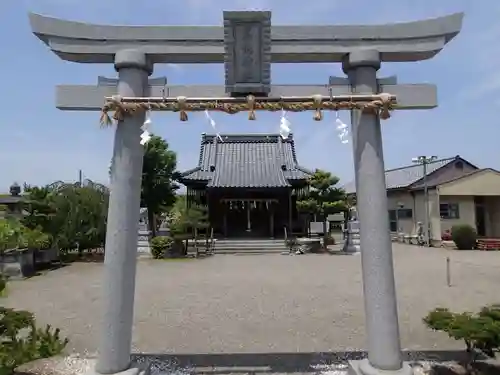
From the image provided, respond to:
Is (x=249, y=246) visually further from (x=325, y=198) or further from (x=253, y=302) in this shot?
(x=253, y=302)

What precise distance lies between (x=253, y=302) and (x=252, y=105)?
7.10 metres

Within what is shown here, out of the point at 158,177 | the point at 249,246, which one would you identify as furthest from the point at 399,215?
the point at 158,177

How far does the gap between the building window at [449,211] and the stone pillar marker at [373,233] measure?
27.2 m

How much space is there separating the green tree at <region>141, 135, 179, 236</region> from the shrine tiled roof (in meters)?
1.50

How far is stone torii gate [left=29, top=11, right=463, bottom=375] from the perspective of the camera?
4441 mm

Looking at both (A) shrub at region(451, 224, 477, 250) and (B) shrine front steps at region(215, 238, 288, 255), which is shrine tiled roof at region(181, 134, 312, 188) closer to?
(B) shrine front steps at region(215, 238, 288, 255)

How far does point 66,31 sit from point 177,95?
4.87 ft

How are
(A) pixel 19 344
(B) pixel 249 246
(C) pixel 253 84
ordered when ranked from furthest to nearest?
(B) pixel 249 246
(C) pixel 253 84
(A) pixel 19 344

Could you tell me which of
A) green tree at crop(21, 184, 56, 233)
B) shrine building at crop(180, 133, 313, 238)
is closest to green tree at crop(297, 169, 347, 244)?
shrine building at crop(180, 133, 313, 238)

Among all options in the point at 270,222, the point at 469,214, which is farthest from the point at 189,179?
the point at 469,214

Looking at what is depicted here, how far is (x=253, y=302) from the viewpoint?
10.4m

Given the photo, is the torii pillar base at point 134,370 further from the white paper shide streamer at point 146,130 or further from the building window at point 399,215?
the building window at point 399,215

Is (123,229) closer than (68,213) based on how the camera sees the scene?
Yes

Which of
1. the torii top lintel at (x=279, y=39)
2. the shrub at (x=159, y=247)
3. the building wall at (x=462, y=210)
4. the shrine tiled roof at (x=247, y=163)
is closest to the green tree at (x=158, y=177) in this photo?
the shrine tiled roof at (x=247, y=163)
